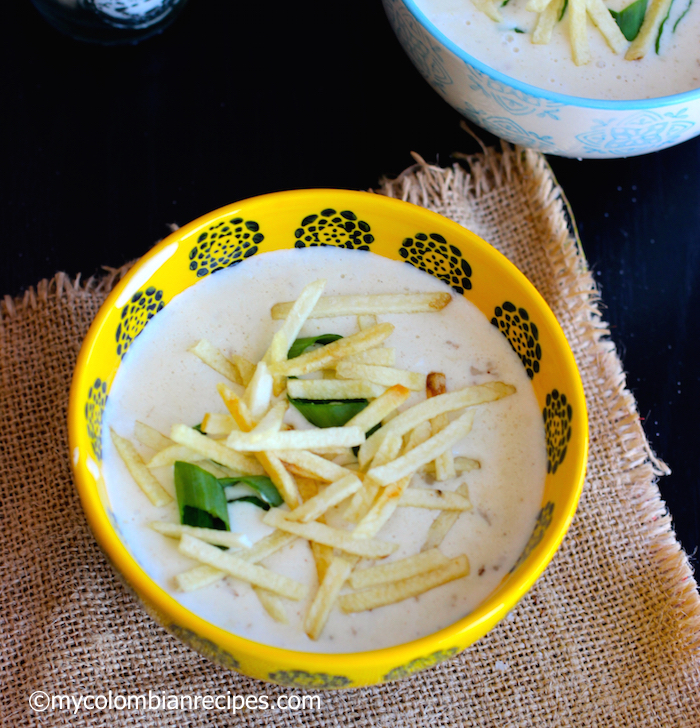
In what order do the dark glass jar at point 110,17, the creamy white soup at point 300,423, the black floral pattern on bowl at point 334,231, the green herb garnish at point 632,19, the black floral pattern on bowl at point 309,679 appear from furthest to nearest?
the dark glass jar at point 110,17 → the green herb garnish at point 632,19 → the black floral pattern on bowl at point 334,231 → the creamy white soup at point 300,423 → the black floral pattern on bowl at point 309,679

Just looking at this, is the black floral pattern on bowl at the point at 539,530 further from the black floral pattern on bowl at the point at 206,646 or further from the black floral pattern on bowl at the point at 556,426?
the black floral pattern on bowl at the point at 206,646

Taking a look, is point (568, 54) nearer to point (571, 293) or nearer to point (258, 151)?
point (571, 293)

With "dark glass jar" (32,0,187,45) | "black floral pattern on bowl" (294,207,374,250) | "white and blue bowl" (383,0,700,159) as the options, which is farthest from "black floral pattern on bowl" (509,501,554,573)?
"dark glass jar" (32,0,187,45)

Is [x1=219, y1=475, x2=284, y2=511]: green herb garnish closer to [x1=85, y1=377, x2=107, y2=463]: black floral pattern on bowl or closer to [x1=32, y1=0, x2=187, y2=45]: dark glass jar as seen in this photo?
[x1=85, y1=377, x2=107, y2=463]: black floral pattern on bowl

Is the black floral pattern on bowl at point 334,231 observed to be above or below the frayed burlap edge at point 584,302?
above

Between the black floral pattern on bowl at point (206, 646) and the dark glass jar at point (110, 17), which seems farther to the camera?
the dark glass jar at point (110, 17)

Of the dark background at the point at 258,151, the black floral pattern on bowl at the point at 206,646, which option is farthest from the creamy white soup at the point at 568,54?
the black floral pattern on bowl at the point at 206,646
